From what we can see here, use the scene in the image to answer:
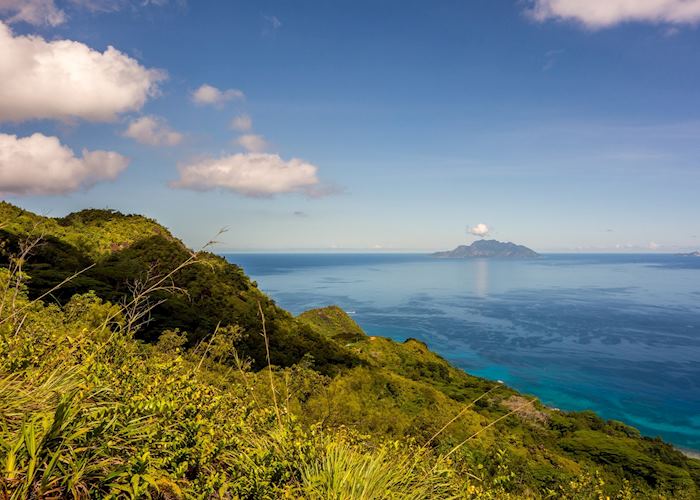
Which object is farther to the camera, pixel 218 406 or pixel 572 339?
pixel 572 339

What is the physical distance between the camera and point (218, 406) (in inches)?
213

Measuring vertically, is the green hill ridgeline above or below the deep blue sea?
above

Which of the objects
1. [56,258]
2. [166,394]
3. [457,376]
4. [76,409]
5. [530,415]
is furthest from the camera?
[457,376]

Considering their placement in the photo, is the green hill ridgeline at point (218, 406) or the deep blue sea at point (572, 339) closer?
the green hill ridgeline at point (218, 406)

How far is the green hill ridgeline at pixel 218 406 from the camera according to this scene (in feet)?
10.5

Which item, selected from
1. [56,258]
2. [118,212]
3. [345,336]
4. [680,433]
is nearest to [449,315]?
[345,336]

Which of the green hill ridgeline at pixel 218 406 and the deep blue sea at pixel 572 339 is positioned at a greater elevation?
the green hill ridgeline at pixel 218 406

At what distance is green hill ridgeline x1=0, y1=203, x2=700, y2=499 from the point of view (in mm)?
3213

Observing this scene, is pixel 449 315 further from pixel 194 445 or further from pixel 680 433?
pixel 194 445

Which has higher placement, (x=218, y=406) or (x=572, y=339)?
(x=218, y=406)

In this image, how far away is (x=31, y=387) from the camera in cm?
360

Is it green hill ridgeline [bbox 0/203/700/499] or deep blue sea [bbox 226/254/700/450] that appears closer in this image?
green hill ridgeline [bbox 0/203/700/499]

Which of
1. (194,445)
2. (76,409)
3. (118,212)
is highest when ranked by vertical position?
(118,212)

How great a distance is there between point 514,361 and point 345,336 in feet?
123
